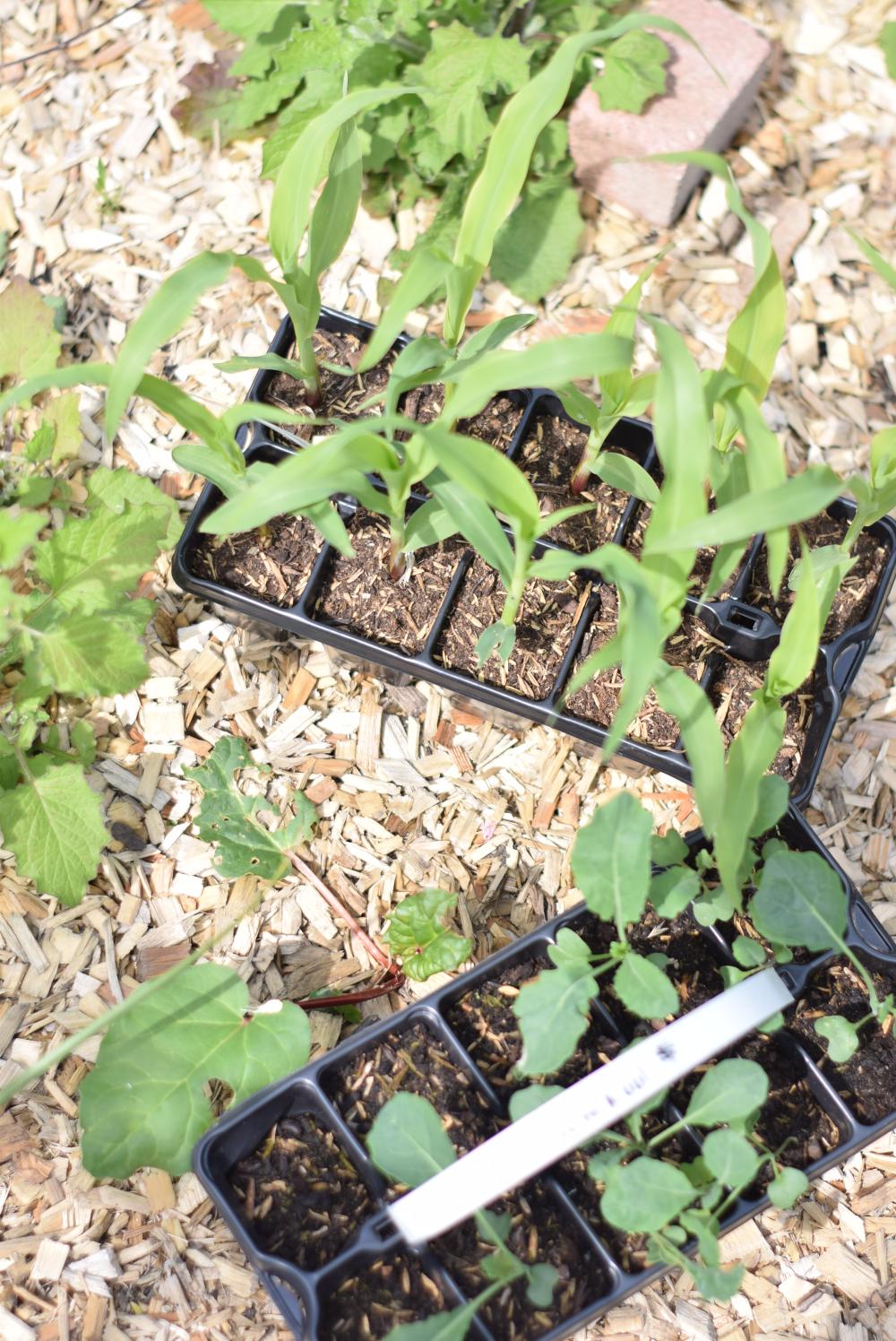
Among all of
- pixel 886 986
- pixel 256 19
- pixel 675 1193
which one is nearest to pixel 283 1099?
pixel 675 1193

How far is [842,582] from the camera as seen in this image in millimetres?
1424

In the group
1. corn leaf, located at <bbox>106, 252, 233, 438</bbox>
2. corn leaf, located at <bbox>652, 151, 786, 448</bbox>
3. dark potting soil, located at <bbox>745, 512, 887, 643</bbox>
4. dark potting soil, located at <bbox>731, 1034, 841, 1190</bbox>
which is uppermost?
corn leaf, located at <bbox>106, 252, 233, 438</bbox>

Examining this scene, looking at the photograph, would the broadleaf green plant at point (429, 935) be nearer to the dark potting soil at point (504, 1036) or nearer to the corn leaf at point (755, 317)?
the dark potting soil at point (504, 1036)

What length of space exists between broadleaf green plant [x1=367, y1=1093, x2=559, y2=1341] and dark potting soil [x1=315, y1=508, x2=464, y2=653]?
55 centimetres

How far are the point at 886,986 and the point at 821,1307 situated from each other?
0.39 metres

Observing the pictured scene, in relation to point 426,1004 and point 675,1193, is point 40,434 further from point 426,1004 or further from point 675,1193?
point 675,1193

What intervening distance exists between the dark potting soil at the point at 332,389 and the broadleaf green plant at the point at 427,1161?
84cm

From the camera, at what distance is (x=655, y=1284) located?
127cm

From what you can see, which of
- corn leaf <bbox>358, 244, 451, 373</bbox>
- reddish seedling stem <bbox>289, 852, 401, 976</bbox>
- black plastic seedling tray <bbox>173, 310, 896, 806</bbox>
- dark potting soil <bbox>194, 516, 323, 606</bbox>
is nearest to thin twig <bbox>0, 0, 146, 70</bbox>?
black plastic seedling tray <bbox>173, 310, 896, 806</bbox>

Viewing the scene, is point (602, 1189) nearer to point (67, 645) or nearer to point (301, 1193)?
point (301, 1193)

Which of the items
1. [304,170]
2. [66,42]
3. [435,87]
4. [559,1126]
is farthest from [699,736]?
[66,42]

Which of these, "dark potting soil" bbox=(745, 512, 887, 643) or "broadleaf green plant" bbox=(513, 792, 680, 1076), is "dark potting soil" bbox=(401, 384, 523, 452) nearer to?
"dark potting soil" bbox=(745, 512, 887, 643)

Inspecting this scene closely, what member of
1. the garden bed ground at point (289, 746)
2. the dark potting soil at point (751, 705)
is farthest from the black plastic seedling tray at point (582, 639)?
the garden bed ground at point (289, 746)

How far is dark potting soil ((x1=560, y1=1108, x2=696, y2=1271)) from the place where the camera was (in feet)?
3.57
